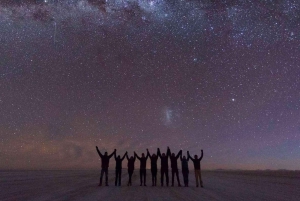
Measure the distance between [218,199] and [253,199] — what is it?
167 cm

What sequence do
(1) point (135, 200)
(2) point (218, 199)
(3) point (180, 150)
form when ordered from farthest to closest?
(3) point (180, 150)
(2) point (218, 199)
(1) point (135, 200)

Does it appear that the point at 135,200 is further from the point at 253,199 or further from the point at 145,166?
the point at 145,166

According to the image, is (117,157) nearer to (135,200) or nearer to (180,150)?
(180,150)

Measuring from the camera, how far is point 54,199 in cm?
1151

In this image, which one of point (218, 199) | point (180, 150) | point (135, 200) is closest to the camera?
point (135, 200)

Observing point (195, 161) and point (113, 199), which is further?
point (195, 161)

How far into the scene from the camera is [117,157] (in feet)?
Result: 58.9

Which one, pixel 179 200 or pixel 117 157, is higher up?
pixel 117 157

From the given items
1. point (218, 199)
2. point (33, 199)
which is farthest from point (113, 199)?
point (218, 199)

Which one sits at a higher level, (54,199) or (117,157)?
(117,157)

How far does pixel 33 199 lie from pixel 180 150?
8.55m

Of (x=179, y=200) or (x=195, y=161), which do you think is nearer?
(x=179, y=200)

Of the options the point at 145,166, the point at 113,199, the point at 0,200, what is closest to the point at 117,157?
the point at 145,166

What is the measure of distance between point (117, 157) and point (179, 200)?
24.1ft
